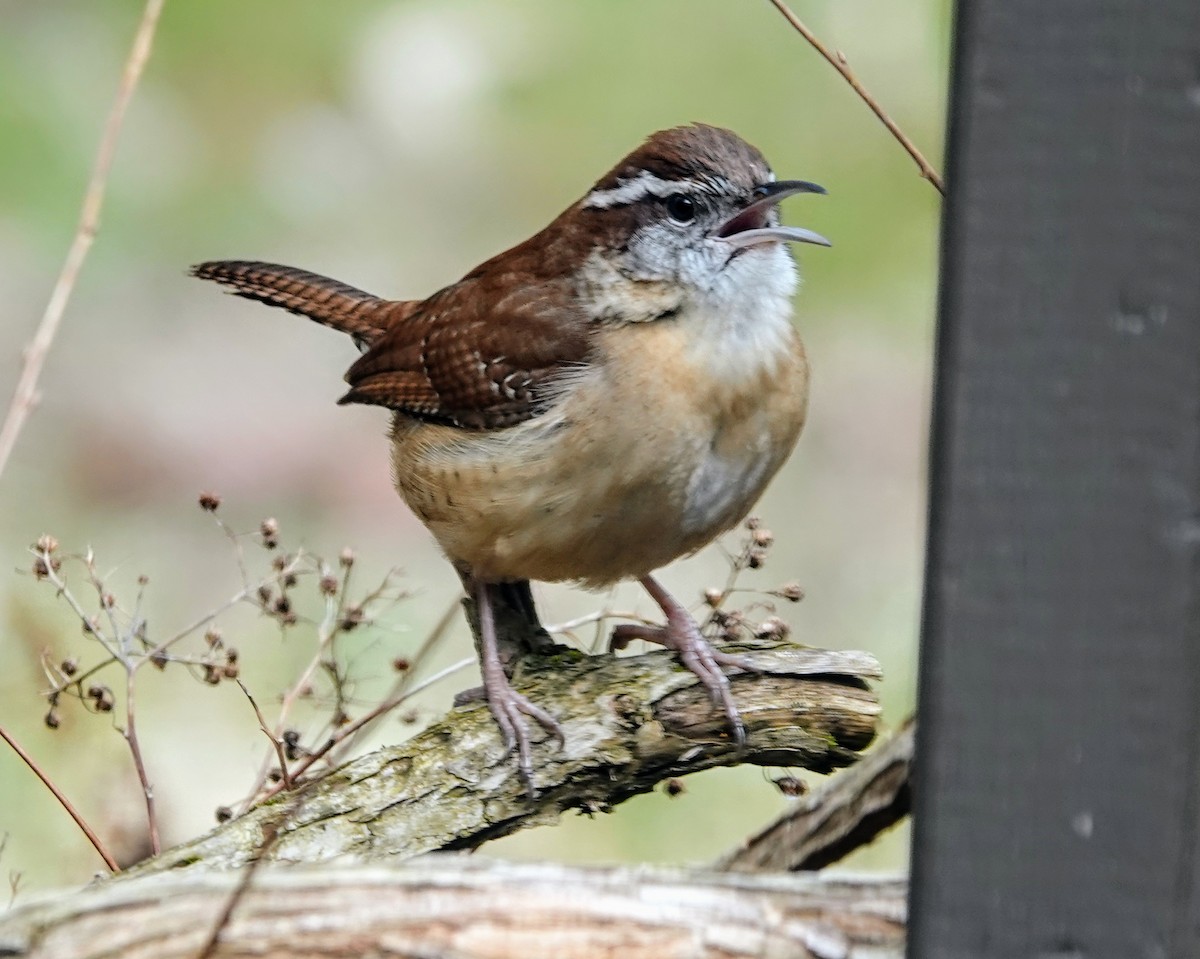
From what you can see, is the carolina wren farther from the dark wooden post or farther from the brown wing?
the dark wooden post

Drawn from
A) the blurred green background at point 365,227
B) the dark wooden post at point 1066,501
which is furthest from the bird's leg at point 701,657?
the blurred green background at point 365,227

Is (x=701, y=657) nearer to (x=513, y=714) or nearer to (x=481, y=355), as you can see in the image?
(x=513, y=714)

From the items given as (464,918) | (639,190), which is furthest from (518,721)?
(639,190)

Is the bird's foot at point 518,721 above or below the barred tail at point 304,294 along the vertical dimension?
below

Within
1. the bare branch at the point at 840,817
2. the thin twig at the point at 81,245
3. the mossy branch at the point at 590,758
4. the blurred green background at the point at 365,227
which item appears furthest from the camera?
the blurred green background at the point at 365,227

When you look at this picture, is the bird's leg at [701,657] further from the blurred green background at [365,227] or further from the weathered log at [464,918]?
the blurred green background at [365,227]

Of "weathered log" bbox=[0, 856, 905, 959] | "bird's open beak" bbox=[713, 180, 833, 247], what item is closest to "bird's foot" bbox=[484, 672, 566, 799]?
"weathered log" bbox=[0, 856, 905, 959]

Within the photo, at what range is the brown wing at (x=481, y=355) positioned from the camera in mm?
2953

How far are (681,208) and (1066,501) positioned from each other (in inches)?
50.7

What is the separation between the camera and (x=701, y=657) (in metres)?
2.80

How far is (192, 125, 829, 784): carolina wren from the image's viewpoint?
9.11 ft

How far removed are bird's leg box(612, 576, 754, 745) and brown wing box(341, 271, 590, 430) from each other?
454 millimetres

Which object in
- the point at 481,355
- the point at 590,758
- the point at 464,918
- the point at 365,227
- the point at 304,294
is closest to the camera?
the point at 464,918

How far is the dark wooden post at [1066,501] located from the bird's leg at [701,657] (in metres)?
0.86
